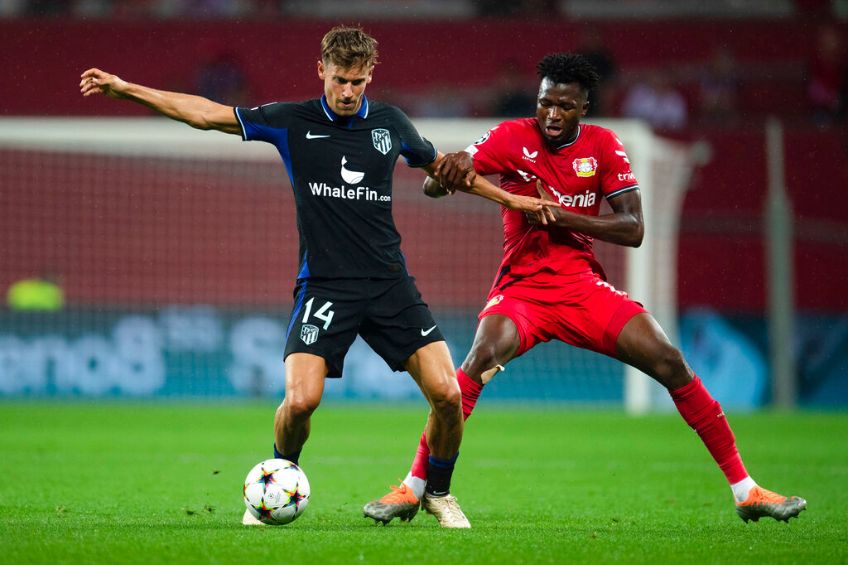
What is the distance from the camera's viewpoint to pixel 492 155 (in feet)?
24.4

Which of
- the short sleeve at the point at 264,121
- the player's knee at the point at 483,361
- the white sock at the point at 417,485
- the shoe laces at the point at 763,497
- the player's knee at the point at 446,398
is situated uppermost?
the short sleeve at the point at 264,121

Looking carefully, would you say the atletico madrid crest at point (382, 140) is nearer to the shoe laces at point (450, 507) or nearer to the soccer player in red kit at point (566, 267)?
the soccer player in red kit at point (566, 267)

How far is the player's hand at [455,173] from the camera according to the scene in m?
6.87

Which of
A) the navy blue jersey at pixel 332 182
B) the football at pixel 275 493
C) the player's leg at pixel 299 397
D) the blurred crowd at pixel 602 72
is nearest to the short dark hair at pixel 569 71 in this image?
the navy blue jersey at pixel 332 182

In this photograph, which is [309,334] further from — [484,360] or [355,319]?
[484,360]

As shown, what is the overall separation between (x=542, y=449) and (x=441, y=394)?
208 inches

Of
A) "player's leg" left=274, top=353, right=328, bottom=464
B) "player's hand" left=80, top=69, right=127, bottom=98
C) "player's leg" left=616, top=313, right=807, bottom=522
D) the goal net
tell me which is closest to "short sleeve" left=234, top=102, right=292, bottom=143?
"player's hand" left=80, top=69, right=127, bottom=98

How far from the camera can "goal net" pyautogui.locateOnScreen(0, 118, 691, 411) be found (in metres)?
16.9

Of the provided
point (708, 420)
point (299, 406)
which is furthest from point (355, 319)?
point (708, 420)

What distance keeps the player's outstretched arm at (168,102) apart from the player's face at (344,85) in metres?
0.50

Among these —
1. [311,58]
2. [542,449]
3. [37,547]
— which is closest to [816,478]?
[542,449]

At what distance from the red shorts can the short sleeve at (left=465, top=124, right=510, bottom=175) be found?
65 cm

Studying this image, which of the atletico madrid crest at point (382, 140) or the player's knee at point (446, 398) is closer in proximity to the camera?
the player's knee at point (446, 398)

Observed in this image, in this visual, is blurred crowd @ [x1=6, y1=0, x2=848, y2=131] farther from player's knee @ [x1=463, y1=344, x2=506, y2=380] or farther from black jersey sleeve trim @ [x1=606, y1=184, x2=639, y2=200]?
player's knee @ [x1=463, y1=344, x2=506, y2=380]
